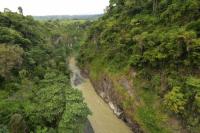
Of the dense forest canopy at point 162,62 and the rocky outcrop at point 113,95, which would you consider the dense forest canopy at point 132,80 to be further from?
the rocky outcrop at point 113,95

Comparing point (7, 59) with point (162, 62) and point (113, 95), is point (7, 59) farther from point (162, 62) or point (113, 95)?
point (162, 62)

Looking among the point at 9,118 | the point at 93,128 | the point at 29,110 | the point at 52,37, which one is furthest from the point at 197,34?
the point at 52,37

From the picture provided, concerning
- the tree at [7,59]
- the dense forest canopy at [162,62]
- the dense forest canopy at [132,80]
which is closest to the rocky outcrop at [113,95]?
the dense forest canopy at [132,80]

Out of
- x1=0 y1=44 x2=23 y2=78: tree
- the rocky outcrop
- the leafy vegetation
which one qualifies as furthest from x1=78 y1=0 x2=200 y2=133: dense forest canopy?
x1=0 y1=44 x2=23 y2=78: tree

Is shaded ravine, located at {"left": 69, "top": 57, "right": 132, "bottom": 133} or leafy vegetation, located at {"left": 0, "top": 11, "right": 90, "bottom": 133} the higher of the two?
leafy vegetation, located at {"left": 0, "top": 11, "right": 90, "bottom": 133}

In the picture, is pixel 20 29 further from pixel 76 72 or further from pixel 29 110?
pixel 29 110

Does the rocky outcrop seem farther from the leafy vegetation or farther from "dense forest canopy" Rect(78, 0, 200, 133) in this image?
the leafy vegetation
